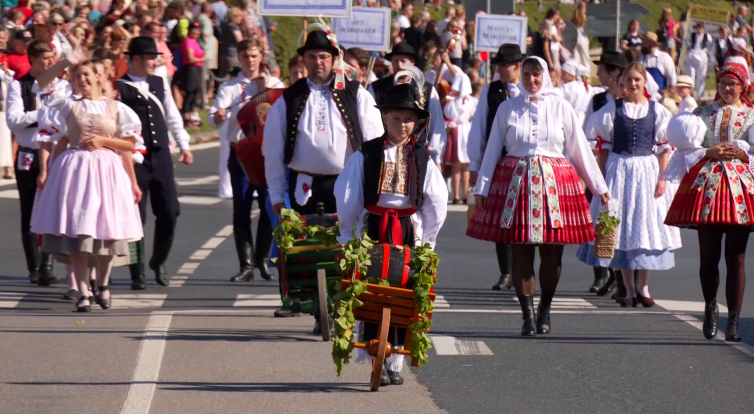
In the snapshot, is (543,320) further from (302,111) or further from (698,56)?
(698,56)

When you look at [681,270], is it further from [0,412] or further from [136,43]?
[0,412]

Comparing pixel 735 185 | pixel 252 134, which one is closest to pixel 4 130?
pixel 252 134

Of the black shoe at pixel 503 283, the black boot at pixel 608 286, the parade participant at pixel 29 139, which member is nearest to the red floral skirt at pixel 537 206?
the black boot at pixel 608 286

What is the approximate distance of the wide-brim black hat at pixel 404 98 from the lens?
8.61 metres

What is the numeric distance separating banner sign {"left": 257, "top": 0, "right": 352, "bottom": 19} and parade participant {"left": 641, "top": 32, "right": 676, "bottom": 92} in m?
9.85

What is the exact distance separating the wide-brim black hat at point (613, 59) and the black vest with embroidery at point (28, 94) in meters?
4.67

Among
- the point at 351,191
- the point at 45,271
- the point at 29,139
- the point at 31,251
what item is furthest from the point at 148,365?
the point at 31,251

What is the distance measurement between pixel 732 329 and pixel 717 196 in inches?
35.7

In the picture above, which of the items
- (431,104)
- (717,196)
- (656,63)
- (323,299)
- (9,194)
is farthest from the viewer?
(656,63)

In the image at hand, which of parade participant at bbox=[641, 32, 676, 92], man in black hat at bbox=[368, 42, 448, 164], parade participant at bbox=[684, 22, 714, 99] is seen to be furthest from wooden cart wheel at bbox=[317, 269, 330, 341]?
parade participant at bbox=[684, 22, 714, 99]

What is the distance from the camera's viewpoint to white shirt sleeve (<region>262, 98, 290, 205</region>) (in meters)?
10.5

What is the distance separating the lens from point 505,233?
10.5m

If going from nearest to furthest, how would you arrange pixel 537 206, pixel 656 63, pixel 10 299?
pixel 537 206 → pixel 10 299 → pixel 656 63

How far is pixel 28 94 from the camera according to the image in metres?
13.0
